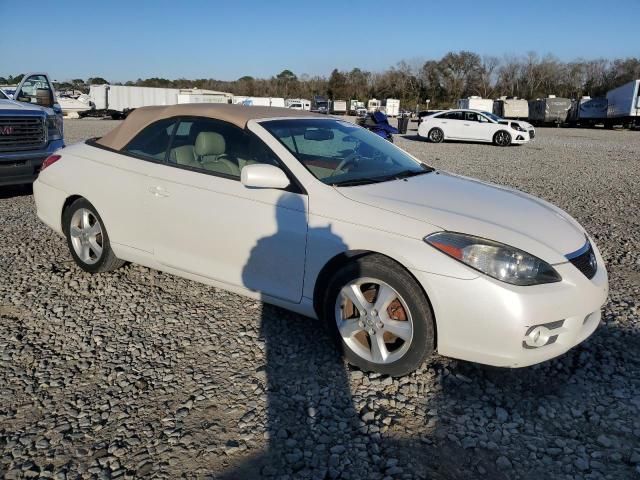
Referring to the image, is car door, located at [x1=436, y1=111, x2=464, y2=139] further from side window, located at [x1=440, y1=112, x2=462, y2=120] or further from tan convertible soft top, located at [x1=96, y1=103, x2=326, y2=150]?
tan convertible soft top, located at [x1=96, y1=103, x2=326, y2=150]

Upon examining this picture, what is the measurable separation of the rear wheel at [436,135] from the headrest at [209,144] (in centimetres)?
2096

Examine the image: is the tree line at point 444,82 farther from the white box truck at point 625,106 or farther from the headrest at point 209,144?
the headrest at point 209,144

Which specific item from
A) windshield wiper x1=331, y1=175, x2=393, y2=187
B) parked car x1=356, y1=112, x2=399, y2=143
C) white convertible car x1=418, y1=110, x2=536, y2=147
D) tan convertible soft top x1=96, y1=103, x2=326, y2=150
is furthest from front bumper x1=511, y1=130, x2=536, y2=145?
windshield wiper x1=331, y1=175, x2=393, y2=187

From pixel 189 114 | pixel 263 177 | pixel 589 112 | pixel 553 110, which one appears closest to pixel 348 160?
pixel 263 177

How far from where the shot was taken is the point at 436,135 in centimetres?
2389

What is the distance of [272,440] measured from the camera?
2.60m

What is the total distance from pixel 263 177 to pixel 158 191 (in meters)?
1.08

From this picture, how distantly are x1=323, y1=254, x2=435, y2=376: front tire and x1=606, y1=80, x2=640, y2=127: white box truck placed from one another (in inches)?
1526

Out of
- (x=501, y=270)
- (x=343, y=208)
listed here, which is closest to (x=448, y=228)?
(x=501, y=270)

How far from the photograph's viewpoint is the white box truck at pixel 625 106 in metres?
35.1

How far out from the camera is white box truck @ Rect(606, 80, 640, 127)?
35.1 meters

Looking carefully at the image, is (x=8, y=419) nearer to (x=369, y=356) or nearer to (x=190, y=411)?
(x=190, y=411)

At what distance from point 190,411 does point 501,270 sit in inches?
71.2

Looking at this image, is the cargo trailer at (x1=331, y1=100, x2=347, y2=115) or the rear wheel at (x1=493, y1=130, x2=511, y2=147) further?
the cargo trailer at (x1=331, y1=100, x2=347, y2=115)
